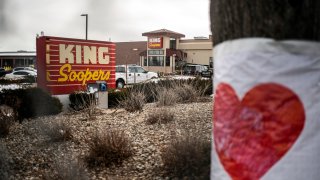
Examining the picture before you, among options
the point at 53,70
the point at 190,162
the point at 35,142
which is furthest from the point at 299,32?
the point at 53,70

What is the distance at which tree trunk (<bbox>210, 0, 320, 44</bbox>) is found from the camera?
1878mm

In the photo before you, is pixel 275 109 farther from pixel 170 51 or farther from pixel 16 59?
pixel 16 59

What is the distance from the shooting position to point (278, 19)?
1893mm

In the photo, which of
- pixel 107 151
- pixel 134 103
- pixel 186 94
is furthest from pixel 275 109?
pixel 186 94

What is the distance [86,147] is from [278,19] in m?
4.50

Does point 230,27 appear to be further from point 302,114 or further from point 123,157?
point 123,157

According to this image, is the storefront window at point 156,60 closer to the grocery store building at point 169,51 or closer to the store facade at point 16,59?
the grocery store building at point 169,51

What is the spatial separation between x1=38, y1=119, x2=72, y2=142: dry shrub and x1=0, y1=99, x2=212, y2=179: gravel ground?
2.4 inches

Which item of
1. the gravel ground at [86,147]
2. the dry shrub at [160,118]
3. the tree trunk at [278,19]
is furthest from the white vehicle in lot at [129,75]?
the tree trunk at [278,19]

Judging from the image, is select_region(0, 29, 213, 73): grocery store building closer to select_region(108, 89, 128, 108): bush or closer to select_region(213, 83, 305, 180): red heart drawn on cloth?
select_region(108, 89, 128, 108): bush

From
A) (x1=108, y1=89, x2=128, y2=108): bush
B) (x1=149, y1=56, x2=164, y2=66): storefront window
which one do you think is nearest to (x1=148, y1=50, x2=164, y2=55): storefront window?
(x1=149, y1=56, x2=164, y2=66): storefront window

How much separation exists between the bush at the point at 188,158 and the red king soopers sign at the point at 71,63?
9.40 metres

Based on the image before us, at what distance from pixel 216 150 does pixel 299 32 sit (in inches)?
30.3

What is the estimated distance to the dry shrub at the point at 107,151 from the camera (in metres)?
4.82
